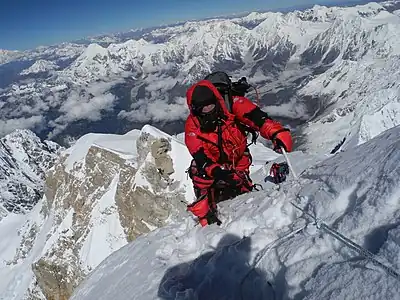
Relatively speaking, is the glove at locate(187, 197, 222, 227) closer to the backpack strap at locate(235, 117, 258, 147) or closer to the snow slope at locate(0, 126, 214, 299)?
the backpack strap at locate(235, 117, 258, 147)

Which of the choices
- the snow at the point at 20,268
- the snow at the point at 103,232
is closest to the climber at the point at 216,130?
the snow at the point at 103,232

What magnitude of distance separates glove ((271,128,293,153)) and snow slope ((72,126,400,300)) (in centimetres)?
63

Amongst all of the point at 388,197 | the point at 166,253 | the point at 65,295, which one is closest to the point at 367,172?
the point at 388,197

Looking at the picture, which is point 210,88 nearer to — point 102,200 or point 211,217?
point 211,217

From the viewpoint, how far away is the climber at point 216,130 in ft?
24.1

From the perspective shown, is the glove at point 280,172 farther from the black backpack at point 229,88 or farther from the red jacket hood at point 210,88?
the red jacket hood at point 210,88

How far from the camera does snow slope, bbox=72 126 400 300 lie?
391 centimetres

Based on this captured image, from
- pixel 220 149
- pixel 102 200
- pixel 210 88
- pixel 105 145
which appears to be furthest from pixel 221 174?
pixel 102 200

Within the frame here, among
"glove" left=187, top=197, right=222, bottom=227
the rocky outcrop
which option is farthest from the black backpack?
the rocky outcrop

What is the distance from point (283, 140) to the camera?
6.72 m

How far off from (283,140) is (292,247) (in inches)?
89.7

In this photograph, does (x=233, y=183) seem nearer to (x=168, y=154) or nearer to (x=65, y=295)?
(x=168, y=154)

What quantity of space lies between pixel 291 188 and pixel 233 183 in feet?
6.71

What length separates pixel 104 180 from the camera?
81.1m
